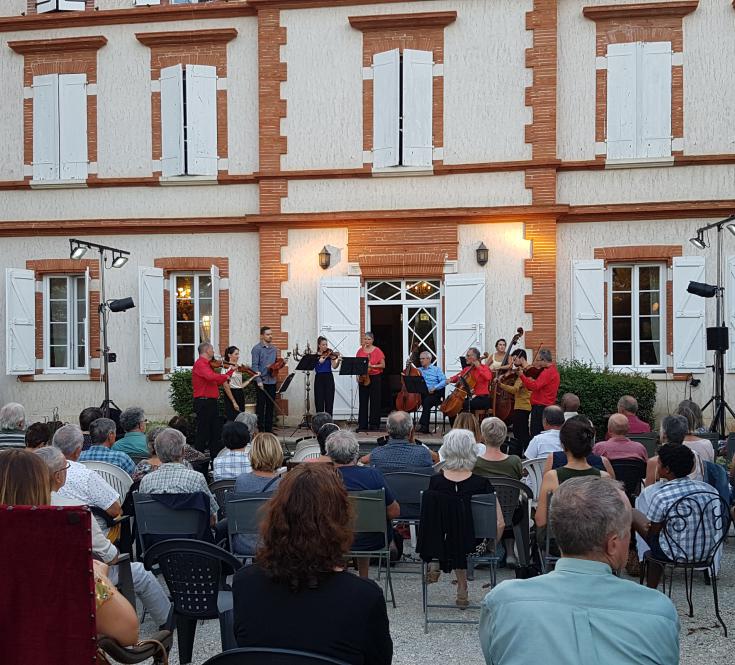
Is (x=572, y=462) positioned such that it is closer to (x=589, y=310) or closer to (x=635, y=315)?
(x=589, y=310)

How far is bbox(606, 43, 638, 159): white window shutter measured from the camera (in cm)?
1422

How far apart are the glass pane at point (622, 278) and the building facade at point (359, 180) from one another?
0.08 ft

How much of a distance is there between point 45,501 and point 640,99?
1317 cm

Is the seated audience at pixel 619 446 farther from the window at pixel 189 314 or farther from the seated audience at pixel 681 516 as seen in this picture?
the window at pixel 189 314

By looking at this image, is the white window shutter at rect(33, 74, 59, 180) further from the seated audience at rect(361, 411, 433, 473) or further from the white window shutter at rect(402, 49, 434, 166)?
the seated audience at rect(361, 411, 433, 473)

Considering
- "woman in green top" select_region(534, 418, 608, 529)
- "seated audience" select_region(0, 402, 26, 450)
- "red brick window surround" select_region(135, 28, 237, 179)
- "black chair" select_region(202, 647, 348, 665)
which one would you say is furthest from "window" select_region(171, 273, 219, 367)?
"black chair" select_region(202, 647, 348, 665)

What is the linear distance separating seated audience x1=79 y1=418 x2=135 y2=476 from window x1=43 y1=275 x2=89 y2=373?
918 cm

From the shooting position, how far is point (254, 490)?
18.7 feet

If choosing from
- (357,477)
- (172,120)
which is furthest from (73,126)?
(357,477)

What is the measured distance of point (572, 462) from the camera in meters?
5.69

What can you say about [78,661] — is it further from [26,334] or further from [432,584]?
[26,334]

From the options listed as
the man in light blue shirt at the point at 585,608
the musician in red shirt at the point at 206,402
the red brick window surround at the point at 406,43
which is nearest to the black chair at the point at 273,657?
the man in light blue shirt at the point at 585,608

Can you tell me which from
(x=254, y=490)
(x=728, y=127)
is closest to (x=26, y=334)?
(x=254, y=490)

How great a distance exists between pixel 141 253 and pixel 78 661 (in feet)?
44.1
